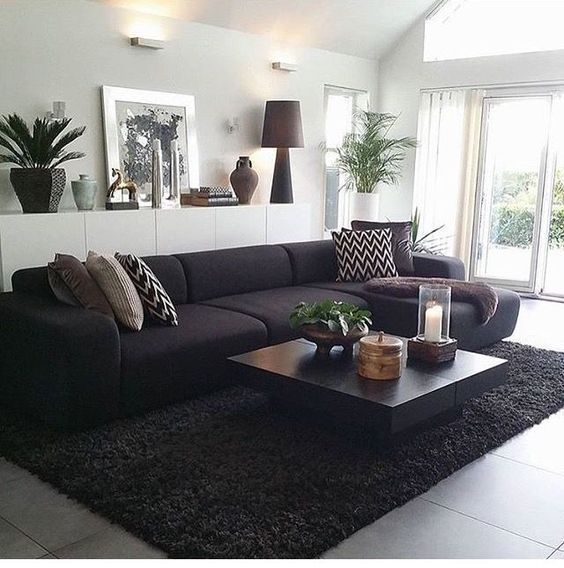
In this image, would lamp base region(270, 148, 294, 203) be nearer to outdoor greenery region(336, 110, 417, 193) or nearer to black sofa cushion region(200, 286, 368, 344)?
outdoor greenery region(336, 110, 417, 193)

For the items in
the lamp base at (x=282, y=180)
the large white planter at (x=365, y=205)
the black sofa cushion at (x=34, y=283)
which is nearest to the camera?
the black sofa cushion at (x=34, y=283)

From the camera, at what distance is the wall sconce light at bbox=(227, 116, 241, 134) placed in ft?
19.3

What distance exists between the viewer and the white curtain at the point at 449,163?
22.9 feet

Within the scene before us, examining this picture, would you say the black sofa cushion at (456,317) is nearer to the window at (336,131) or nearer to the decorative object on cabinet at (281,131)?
the decorative object on cabinet at (281,131)

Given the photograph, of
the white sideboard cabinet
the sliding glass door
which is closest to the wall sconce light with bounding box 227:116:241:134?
the white sideboard cabinet

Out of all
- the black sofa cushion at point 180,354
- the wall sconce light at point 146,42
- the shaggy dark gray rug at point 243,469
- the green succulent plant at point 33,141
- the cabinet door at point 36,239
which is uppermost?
the wall sconce light at point 146,42

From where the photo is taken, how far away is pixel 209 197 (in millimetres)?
5184

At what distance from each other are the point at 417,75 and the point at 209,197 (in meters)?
3.22

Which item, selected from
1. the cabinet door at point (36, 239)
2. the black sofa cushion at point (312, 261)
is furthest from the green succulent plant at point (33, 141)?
the black sofa cushion at point (312, 261)

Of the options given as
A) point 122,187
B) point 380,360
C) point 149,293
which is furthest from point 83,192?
point 380,360

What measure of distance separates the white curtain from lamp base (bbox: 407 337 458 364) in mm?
4043

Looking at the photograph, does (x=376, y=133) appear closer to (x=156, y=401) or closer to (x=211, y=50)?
(x=211, y=50)

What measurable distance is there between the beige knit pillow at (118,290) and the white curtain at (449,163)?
4.46 m

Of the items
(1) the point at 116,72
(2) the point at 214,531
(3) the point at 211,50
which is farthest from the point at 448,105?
(2) the point at 214,531
